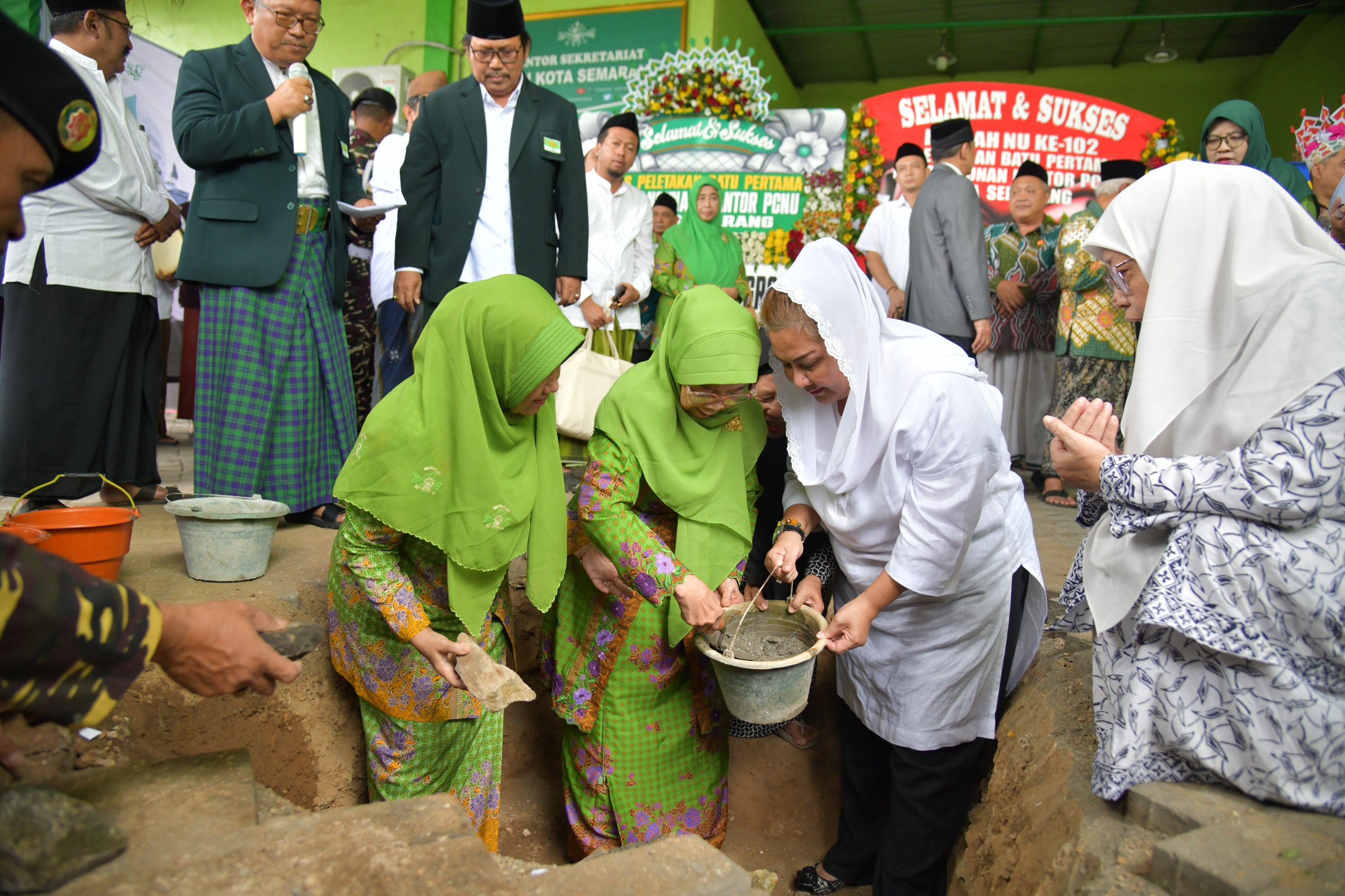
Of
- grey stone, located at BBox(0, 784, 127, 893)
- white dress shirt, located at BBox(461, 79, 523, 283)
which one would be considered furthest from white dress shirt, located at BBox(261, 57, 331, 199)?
grey stone, located at BBox(0, 784, 127, 893)

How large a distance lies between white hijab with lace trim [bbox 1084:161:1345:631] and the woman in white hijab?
386mm

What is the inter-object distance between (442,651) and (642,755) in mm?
786

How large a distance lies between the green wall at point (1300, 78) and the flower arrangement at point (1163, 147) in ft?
5.08

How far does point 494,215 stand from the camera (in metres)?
3.29

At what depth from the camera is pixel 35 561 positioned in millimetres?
1094

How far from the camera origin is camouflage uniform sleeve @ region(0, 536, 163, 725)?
106 cm

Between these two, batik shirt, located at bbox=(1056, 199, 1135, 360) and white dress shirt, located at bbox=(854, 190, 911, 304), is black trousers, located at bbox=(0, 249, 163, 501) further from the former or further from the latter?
batik shirt, located at bbox=(1056, 199, 1135, 360)

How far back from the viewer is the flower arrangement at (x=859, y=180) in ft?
24.3

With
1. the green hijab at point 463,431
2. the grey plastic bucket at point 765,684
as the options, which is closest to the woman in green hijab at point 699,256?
the green hijab at point 463,431

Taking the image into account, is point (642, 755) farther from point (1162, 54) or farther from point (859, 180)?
point (1162, 54)

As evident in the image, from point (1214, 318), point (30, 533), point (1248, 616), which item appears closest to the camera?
point (1248, 616)

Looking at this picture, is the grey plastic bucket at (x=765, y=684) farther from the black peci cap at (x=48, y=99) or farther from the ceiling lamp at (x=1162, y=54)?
the ceiling lamp at (x=1162, y=54)

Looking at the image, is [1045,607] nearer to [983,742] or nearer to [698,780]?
[983,742]

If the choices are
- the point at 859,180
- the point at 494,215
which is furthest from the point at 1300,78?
the point at 494,215
